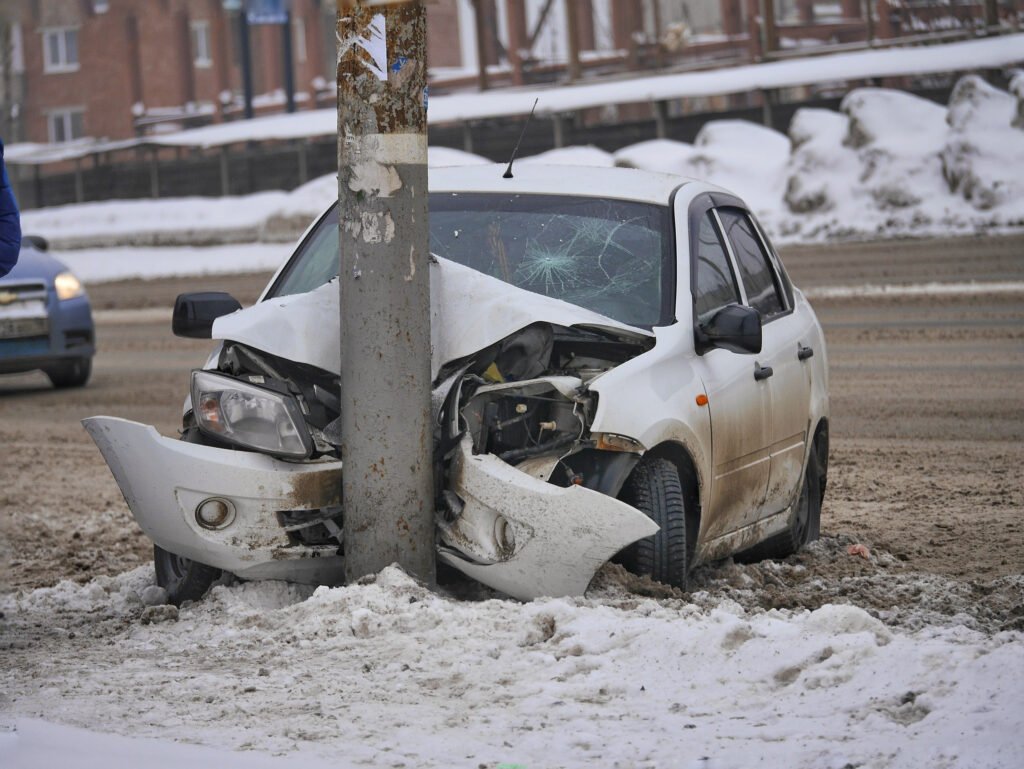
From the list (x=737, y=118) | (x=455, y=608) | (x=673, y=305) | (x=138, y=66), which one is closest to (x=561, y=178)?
(x=673, y=305)

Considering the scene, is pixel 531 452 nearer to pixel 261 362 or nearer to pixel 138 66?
pixel 261 362

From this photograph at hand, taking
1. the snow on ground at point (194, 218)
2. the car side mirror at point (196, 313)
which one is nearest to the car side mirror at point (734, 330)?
the car side mirror at point (196, 313)

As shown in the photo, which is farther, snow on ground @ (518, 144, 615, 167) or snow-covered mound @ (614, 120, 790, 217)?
snow on ground @ (518, 144, 615, 167)

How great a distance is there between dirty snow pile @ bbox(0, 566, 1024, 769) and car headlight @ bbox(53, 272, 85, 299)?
29.7 feet

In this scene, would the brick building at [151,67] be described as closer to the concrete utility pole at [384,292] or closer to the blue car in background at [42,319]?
the blue car in background at [42,319]

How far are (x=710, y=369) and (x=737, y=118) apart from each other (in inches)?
946

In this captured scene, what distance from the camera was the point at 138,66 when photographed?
5041 centimetres

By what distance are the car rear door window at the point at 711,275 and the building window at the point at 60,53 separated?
49852 mm

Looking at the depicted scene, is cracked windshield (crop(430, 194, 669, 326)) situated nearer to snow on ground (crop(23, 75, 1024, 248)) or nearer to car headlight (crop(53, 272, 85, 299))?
car headlight (crop(53, 272, 85, 299))

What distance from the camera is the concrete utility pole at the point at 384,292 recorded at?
18.2ft

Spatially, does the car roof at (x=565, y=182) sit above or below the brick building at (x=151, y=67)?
below

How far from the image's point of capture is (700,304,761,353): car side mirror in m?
5.96

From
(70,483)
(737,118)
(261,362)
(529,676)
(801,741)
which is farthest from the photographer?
(737,118)

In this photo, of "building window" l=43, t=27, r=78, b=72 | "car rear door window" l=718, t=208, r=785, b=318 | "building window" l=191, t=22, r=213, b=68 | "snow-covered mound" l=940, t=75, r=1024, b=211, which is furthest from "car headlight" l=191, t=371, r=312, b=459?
"building window" l=43, t=27, r=78, b=72
